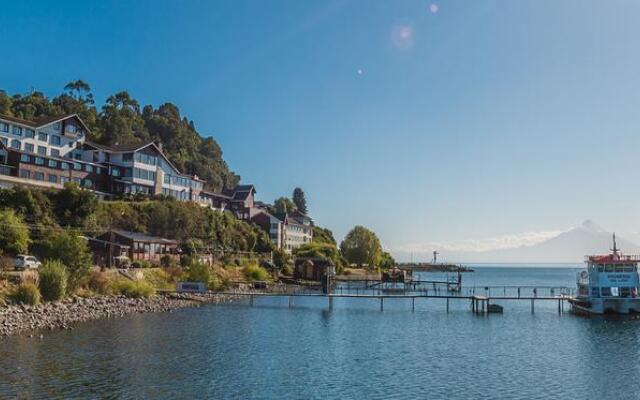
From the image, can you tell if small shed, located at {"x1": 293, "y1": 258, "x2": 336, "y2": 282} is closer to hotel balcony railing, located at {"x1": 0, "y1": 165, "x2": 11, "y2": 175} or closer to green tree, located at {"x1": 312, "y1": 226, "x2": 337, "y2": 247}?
green tree, located at {"x1": 312, "y1": 226, "x2": 337, "y2": 247}

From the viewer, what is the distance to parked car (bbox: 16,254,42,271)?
57094mm

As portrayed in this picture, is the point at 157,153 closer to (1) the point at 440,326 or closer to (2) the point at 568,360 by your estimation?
(1) the point at 440,326

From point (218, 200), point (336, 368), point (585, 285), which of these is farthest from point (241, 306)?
point (218, 200)

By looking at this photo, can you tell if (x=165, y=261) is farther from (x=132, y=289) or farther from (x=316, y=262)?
(x=316, y=262)

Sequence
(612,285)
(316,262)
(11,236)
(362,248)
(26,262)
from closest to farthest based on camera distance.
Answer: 1. (26,262)
2. (11,236)
3. (612,285)
4. (316,262)
5. (362,248)

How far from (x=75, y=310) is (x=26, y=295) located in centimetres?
451

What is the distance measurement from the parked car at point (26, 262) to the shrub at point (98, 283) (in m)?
5.66

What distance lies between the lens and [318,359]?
40.3 m

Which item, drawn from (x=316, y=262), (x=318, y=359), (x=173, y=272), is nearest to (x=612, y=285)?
(x=318, y=359)

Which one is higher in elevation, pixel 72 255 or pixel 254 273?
pixel 72 255

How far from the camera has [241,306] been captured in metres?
71.8

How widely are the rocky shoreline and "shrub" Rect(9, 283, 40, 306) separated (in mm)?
828

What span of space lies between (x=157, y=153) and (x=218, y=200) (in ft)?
90.8

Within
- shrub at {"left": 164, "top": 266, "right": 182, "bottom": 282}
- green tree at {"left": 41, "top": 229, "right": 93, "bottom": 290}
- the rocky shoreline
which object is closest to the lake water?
the rocky shoreline
